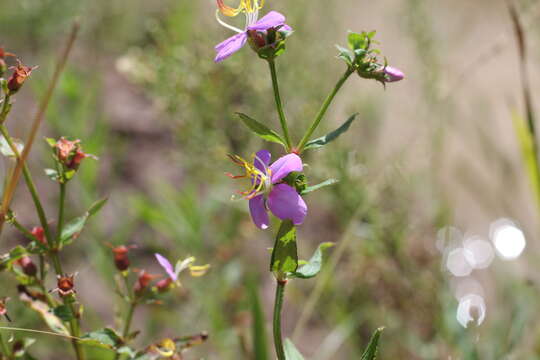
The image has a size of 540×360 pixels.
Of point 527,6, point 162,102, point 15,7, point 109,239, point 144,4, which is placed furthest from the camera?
point 144,4

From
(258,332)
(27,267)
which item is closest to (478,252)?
(258,332)

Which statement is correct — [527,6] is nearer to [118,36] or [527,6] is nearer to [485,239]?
[485,239]

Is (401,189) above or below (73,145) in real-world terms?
below

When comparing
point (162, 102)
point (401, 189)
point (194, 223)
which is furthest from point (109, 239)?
point (401, 189)

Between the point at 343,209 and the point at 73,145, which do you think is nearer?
the point at 73,145

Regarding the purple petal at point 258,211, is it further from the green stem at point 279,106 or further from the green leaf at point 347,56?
the green leaf at point 347,56
